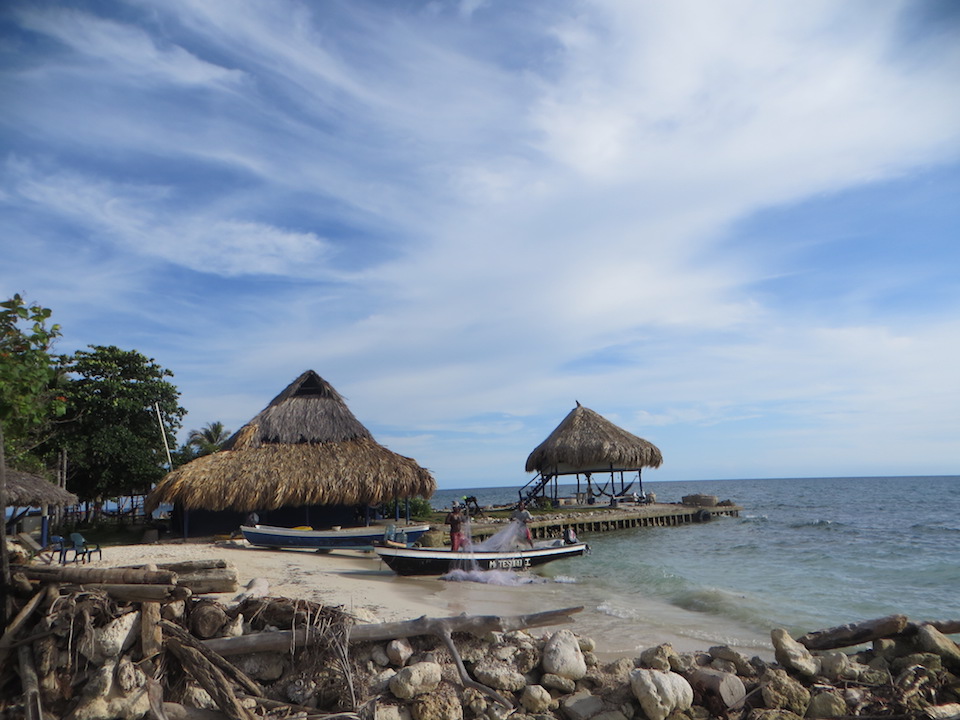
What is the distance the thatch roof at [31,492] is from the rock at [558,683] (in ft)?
43.6

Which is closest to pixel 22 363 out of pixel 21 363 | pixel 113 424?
pixel 21 363

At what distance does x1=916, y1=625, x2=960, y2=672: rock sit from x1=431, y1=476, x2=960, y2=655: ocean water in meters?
2.13

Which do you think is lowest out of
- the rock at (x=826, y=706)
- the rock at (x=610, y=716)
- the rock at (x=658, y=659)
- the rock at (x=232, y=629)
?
the rock at (x=826, y=706)

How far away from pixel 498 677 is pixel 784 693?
105 inches

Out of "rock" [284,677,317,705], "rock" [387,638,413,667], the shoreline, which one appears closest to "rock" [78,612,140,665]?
"rock" [284,677,317,705]

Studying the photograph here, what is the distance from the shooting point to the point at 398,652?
6238 mm

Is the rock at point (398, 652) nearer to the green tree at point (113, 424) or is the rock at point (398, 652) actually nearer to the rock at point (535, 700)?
the rock at point (535, 700)

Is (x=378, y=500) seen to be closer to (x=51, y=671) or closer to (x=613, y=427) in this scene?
(x=51, y=671)

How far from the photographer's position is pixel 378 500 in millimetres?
18891

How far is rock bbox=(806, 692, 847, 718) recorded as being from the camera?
619 centimetres

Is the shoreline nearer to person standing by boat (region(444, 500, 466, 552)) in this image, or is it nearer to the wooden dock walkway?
person standing by boat (region(444, 500, 466, 552))

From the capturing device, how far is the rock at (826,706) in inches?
244

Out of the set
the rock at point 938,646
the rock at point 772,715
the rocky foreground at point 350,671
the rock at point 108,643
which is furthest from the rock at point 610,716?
the rock at point 108,643

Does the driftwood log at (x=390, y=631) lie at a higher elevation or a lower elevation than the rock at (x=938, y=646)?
higher
